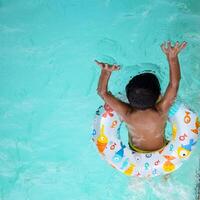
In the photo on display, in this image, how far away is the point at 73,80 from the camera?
6.20 m

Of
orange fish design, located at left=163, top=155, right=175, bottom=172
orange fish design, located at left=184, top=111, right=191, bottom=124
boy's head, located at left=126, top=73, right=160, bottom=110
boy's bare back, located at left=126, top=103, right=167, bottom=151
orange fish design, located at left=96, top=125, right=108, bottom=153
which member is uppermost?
boy's head, located at left=126, top=73, right=160, bottom=110

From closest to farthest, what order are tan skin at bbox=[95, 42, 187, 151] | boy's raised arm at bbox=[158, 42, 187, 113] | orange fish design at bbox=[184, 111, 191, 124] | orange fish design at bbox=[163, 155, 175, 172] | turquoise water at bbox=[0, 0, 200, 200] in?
1. boy's raised arm at bbox=[158, 42, 187, 113]
2. tan skin at bbox=[95, 42, 187, 151]
3. orange fish design at bbox=[184, 111, 191, 124]
4. orange fish design at bbox=[163, 155, 175, 172]
5. turquoise water at bbox=[0, 0, 200, 200]

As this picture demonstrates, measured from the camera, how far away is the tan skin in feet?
12.6

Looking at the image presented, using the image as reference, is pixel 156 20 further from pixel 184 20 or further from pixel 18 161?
pixel 18 161

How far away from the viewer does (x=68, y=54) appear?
245 inches

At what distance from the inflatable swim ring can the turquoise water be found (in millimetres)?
1496

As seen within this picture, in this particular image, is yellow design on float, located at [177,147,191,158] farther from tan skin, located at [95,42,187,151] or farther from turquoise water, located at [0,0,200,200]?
turquoise water, located at [0,0,200,200]

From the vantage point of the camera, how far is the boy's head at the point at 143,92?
373 cm

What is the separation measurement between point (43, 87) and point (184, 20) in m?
2.04

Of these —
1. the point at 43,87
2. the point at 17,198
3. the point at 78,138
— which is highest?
the point at 43,87

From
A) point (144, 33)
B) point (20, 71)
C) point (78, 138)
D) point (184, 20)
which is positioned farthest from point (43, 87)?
point (184, 20)

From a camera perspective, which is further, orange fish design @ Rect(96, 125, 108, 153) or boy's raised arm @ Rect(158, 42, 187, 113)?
orange fish design @ Rect(96, 125, 108, 153)

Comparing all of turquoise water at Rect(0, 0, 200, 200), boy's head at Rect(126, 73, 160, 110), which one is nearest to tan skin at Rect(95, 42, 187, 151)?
boy's head at Rect(126, 73, 160, 110)

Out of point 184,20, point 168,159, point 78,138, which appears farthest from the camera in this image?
point 78,138
